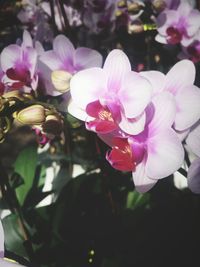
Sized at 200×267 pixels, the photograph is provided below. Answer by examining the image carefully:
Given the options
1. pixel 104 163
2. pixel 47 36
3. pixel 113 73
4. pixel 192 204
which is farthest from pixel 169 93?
pixel 47 36

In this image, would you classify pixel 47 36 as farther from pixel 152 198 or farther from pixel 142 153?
pixel 142 153

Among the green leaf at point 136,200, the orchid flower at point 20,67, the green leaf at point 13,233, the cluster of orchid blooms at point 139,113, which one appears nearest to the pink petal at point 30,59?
the orchid flower at point 20,67

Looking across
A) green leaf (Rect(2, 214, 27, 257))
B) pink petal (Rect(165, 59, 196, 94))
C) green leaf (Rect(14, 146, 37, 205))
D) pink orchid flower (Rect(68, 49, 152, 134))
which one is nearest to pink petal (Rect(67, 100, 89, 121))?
pink orchid flower (Rect(68, 49, 152, 134))

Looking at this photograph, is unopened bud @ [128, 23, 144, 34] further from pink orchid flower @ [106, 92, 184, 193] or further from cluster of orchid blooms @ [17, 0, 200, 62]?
pink orchid flower @ [106, 92, 184, 193]

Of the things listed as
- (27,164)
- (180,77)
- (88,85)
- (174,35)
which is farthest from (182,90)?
(27,164)

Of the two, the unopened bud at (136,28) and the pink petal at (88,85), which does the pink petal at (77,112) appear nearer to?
the pink petal at (88,85)
